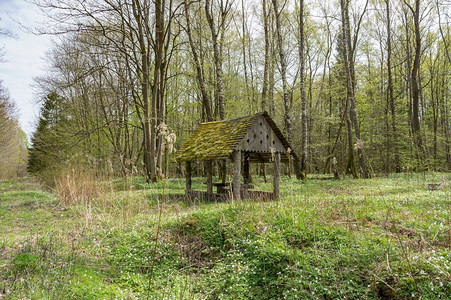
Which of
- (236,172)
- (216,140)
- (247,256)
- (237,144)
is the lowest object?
(247,256)

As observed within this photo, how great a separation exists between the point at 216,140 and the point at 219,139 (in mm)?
159

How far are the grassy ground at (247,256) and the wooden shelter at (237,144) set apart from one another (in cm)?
323

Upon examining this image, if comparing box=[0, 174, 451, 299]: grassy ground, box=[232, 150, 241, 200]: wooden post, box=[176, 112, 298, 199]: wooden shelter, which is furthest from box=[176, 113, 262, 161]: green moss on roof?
box=[0, 174, 451, 299]: grassy ground

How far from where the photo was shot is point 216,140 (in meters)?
10.5

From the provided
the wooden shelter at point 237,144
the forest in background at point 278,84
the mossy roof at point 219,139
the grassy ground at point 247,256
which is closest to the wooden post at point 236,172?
the wooden shelter at point 237,144

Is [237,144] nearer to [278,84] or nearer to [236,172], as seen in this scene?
[236,172]

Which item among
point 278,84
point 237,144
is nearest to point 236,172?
point 237,144

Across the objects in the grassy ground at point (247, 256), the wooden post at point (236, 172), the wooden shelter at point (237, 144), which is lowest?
the grassy ground at point (247, 256)

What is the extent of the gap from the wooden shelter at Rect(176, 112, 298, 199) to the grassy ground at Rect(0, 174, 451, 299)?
3227 millimetres

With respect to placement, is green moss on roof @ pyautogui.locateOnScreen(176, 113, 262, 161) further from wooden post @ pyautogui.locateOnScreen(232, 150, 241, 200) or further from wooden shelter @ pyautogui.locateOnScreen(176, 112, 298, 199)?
wooden post @ pyautogui.locateOnScreen(232, 150, 241, 200)

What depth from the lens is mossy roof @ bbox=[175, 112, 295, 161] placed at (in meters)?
9.57

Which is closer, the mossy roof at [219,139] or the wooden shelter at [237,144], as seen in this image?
the wooden shelter at [237,144]

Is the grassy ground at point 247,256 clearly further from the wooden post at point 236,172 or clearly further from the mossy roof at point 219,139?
the mossy roof at point 219,139

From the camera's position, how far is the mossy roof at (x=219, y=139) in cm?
957
